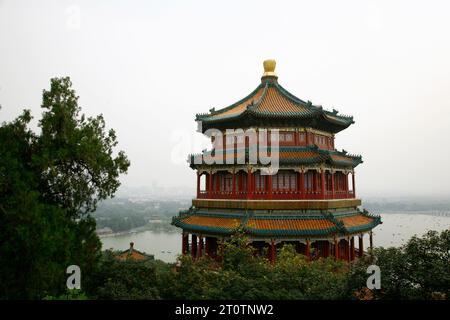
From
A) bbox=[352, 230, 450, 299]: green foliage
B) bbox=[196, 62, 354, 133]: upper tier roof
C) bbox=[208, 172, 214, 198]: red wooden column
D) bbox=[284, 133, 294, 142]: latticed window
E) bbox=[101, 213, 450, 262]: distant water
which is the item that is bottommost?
bbox=[101, 213, 450, 262]: distant water

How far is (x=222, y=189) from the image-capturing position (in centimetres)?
2409

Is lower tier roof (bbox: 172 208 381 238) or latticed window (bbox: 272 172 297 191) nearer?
lower tier roof (bbox: 172 208 381 238)

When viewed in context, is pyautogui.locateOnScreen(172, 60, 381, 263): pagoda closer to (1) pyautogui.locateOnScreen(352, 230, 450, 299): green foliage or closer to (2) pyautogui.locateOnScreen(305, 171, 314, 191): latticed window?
(2) pyautogui.locateOnScreen(305, 171, 314, 191): latticed window

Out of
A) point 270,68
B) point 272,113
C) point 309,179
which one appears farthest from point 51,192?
point 270,68

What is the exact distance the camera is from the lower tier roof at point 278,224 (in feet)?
66.4

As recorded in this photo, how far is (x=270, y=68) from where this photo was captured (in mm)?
26719

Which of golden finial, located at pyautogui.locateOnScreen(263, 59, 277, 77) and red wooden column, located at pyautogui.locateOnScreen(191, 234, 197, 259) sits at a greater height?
golden finial, located at pyautogui.locateOnScreen(263, 59, 277, 77)

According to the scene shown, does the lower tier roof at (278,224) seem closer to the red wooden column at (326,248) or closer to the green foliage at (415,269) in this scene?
the red wooden column at (326,248)

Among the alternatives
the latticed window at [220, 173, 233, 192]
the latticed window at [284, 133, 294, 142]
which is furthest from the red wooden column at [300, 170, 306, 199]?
the latticed window at [220, 173, 233, 192]

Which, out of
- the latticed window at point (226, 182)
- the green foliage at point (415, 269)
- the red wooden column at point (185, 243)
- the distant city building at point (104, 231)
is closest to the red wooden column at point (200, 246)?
the red wooden column at point (185, 243)

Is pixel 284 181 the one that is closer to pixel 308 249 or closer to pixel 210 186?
pixel 308 249

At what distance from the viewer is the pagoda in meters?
20.9

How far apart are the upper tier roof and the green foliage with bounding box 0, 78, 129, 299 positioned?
10.5 meters
